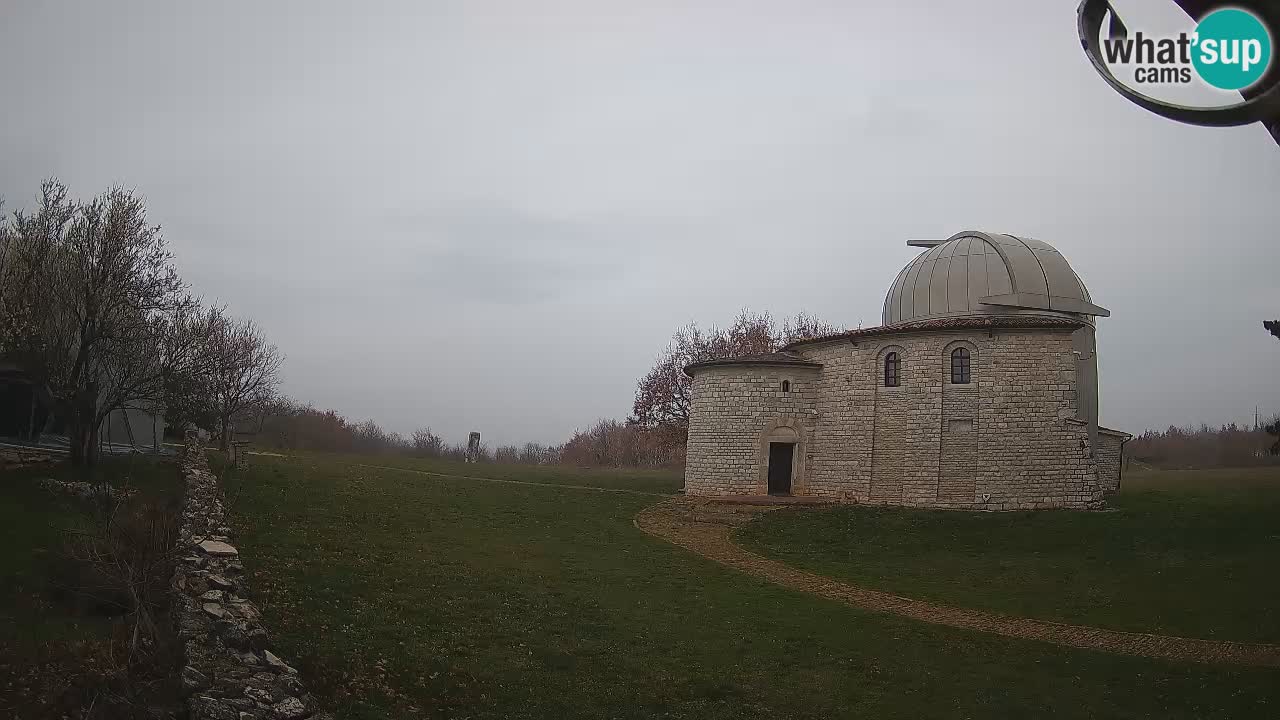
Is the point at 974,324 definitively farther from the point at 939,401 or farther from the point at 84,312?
the point at 84,312

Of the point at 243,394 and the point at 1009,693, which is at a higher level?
the point at 243,394

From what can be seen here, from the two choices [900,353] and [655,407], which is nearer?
[900,353]

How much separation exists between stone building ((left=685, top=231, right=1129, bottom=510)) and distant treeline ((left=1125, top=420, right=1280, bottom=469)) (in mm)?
22035

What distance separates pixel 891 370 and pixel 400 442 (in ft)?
180

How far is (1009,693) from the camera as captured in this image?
33.2ft

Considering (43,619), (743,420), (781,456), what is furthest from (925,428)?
(43,619)

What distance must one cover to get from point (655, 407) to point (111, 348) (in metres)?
26.7

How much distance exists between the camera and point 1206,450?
5409 centimetres

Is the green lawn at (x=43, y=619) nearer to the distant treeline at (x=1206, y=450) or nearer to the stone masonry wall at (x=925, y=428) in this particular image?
the stone masonry wall at (x=925, y=428)

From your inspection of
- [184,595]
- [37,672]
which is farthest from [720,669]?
[37,672]

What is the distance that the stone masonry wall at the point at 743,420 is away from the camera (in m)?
28.9

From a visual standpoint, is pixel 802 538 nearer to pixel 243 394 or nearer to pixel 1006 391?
pixel 1006 391

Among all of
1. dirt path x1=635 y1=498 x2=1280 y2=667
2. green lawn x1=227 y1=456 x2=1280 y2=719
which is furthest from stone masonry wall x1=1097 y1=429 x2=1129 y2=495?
green lawn x1=227 y1=456 x2=1280 y2=719

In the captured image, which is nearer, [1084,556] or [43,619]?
[43,619]
